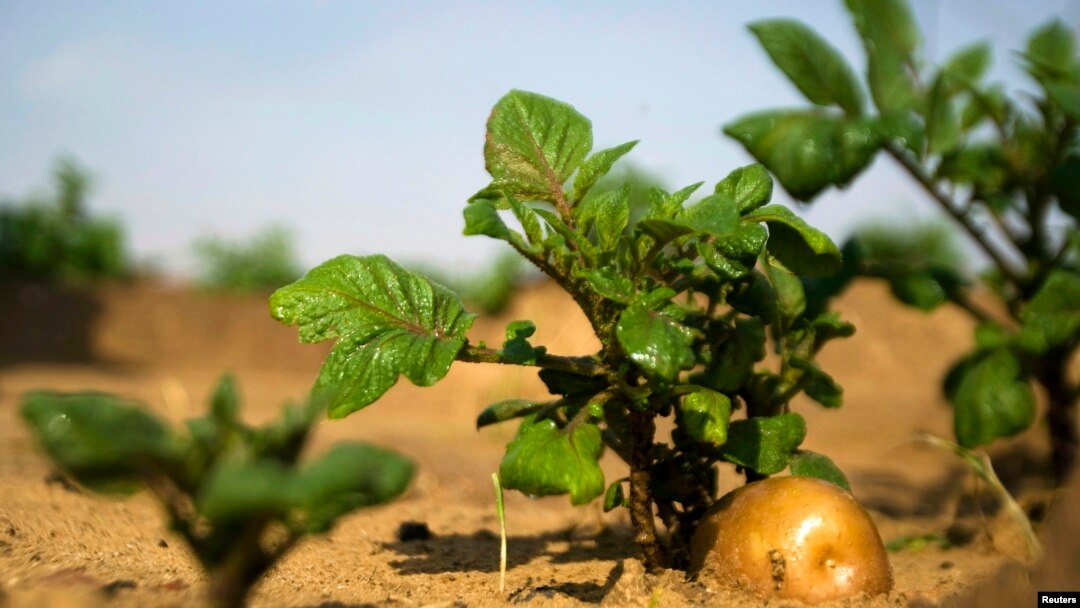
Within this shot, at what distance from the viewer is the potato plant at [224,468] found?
117 centimetres

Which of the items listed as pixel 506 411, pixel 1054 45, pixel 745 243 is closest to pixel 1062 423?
pixel 1054 45

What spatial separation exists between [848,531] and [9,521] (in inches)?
81.1

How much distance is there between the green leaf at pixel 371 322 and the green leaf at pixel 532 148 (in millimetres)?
331

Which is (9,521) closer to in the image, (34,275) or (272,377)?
(272,377)

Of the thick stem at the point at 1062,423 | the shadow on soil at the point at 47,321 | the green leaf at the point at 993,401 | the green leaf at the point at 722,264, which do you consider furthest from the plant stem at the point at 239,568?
the shadow on soil at the point at 47,321

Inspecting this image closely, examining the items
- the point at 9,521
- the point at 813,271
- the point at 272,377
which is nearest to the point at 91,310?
the point at 272,377

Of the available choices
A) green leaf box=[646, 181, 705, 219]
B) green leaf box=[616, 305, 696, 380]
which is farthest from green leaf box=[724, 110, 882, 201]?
green leaf box=[616, 305, 696, 380]

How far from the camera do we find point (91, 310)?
16.0 m

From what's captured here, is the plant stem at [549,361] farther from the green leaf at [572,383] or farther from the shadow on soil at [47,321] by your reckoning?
the shadow on soil at [47,321]

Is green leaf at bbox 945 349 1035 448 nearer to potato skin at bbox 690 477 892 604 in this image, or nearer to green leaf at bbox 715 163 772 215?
potato skin at bbox 690 477 892 604

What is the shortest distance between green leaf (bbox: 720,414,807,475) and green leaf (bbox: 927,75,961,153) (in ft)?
5.18

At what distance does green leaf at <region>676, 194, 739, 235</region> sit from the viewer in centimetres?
175

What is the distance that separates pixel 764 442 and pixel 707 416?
11.1 inches

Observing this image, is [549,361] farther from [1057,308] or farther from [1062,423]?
[1062,423]
